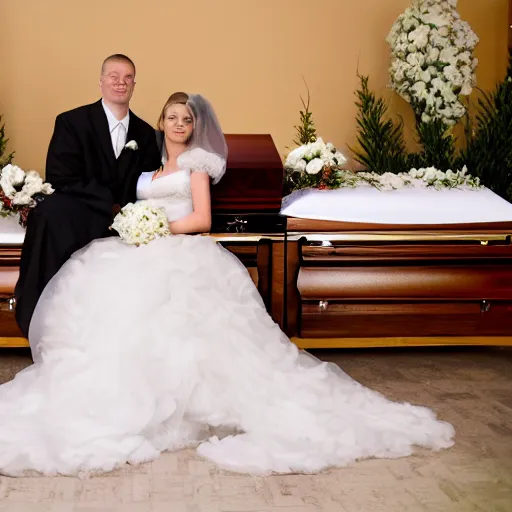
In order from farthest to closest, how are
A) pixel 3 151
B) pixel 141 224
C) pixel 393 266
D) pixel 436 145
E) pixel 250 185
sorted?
pixel 3 151 < pixel 436 145 < pixel 393 266 < pixel 250 185 < pixel 141 224

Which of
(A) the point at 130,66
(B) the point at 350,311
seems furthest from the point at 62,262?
(B) the point at 350,311

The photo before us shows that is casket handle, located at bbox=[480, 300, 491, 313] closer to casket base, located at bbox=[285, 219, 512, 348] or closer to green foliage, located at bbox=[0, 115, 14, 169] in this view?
casket base, located at bbox=[285, 219, 512, 348]

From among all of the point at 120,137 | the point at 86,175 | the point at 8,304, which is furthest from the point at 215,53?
the point at 8,304

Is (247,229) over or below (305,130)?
below

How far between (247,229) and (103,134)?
0.91 metres

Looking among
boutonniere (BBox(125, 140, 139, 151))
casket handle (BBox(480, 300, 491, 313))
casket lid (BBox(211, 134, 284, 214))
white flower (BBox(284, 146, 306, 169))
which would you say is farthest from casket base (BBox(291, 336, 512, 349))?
boutonniere (BBox(125, 140, 139, 151))

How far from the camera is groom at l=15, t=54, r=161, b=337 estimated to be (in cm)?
409

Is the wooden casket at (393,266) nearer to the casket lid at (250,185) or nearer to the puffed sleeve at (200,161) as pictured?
the casket lid at (250,185)

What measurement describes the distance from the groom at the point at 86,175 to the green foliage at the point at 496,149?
2.03 metres

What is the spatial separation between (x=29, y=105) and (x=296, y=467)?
3.46m

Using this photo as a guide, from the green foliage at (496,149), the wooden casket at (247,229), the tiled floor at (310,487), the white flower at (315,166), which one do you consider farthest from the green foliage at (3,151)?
the green foliage at (496,149)

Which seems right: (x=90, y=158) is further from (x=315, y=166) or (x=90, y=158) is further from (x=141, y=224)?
(x=315, y=166)

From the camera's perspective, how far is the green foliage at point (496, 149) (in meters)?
5.25

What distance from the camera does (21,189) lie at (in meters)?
4.32
